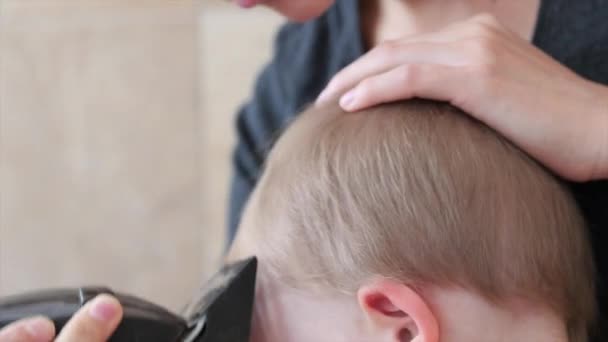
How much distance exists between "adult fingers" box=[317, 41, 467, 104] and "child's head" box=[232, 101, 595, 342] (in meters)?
0.03

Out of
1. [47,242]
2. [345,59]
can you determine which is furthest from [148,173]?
[345,59]

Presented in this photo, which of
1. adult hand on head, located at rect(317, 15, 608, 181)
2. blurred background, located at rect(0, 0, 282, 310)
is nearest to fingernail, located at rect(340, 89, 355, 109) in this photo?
adult hand on head, located at rect(317, 15, 608, 181)

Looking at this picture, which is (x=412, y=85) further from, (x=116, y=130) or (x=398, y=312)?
(x=116, y=130)

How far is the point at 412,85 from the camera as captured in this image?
1.71 ft

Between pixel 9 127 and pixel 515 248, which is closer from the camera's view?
pixel 515 248

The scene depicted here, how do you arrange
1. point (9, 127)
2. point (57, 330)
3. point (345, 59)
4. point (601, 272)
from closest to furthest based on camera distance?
point (57, 330) → point (601, 272) → point (345, 59) → point (9, 127)

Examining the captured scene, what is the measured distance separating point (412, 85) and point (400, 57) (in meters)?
0.03

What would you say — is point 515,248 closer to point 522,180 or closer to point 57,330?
point 522,180

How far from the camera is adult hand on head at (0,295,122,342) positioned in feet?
1.53

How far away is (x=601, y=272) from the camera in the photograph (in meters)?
0.62

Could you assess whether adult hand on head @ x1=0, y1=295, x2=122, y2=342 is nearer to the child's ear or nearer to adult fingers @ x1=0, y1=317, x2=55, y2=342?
adult fingers @ x1=0, y1=317, x2=55, y2=342

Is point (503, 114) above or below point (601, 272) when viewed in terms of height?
above

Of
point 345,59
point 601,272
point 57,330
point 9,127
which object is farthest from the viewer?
point 9,127

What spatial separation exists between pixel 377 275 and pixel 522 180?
0.34ft
